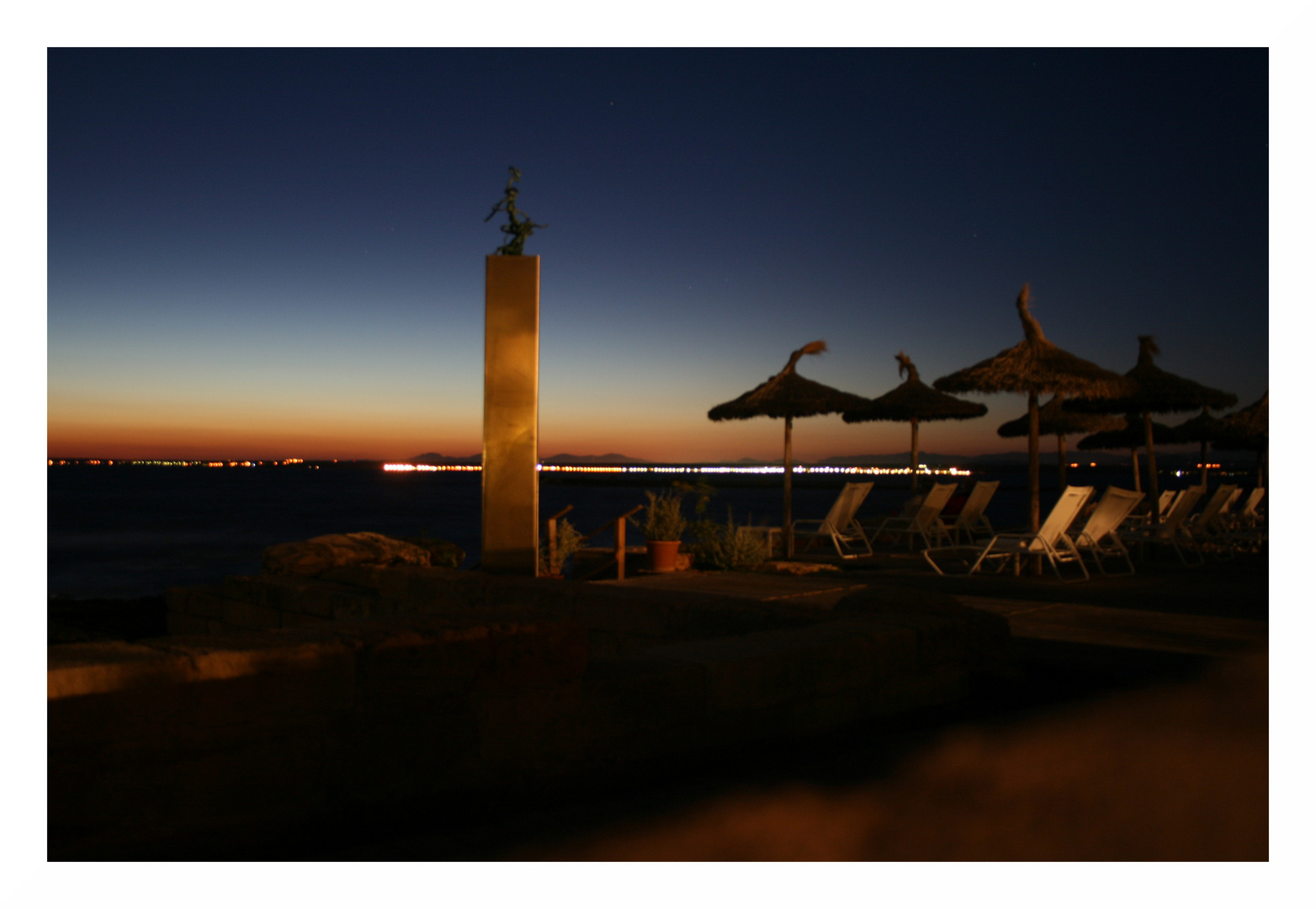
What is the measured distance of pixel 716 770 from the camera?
2.53 meters

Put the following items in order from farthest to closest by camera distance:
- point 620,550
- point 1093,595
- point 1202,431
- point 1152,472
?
1. point 1202,431
2. point 1152,472
3. point 620,550
4. point 1093,595

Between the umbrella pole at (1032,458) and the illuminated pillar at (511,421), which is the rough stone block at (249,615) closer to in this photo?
the illuminated pillar at (511,421)

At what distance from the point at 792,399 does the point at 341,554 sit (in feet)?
18.2

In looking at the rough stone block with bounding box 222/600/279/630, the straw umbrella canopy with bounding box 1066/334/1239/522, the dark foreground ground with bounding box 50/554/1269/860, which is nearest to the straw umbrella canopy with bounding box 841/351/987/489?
the straw umbrella canopy with bounding box 1066/334/1239/522

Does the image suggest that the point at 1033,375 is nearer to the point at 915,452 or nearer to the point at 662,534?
the point at 662,534

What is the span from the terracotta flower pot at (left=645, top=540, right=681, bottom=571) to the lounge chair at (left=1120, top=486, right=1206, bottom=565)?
4097 millimetres

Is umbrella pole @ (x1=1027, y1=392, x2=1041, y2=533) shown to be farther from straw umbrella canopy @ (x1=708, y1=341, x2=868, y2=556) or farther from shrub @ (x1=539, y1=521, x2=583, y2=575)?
shrub @ (x1=539, y1=521, x2=583, y2=575)

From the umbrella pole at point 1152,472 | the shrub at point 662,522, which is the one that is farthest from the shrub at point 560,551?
the umbrella pole at point 1152,472

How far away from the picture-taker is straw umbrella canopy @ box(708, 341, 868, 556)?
31.8ft

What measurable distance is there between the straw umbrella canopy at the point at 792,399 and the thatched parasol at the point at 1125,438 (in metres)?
6.08

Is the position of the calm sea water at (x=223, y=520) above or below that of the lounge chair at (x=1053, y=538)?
below

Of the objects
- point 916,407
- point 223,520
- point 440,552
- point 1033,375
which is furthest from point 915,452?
point 223,520

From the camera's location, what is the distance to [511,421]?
521 cm

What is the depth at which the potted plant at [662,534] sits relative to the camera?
7.92m
